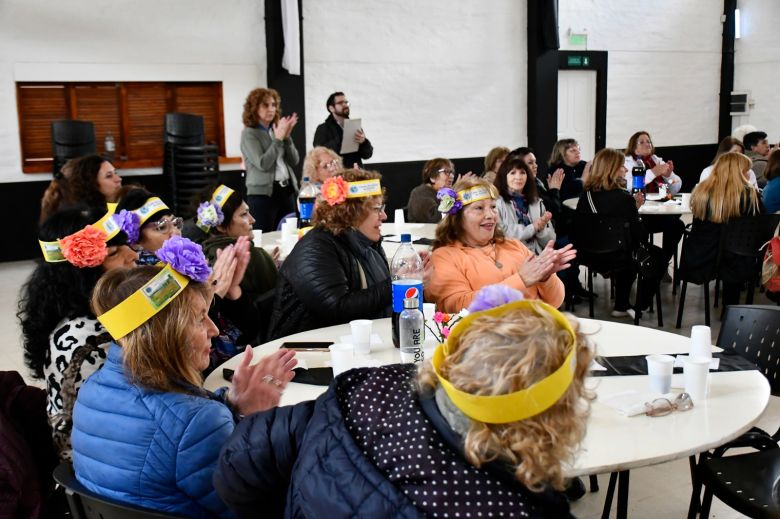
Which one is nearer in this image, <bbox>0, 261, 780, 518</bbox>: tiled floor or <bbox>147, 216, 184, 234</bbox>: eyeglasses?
<bbox>0, 261, 780, 518</bbox>: tiled floor

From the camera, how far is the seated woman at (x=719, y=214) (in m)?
5.73

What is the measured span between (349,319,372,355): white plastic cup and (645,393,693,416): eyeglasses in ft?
3.21

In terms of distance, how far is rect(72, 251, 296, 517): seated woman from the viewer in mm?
1813

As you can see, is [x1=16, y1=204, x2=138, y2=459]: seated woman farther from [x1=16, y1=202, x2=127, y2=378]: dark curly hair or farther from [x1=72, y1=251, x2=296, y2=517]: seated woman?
[x1=72, y1=251, x2=296, y2=517]: seated woman

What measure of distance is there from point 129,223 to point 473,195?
1.51 metres

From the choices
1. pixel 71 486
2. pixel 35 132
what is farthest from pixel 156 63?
pixel 71 486

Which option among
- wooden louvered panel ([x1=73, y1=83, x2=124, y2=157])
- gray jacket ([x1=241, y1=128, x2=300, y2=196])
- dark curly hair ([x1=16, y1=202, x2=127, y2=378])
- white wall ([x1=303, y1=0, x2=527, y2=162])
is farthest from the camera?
white wall ([x1=303, y1=0, x2=527, y2=162])

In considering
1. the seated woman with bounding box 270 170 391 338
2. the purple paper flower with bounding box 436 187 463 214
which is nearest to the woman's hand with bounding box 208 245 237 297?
the seated woman with bounding box 270 170 391 338

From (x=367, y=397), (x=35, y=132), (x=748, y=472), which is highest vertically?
(x=35, y=132)

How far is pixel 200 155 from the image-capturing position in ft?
30.1

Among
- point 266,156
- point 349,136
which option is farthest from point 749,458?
point 349,136

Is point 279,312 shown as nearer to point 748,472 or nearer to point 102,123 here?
point 748,472

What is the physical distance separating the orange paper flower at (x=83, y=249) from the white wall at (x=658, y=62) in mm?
10998

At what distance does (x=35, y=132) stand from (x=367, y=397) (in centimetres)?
860
